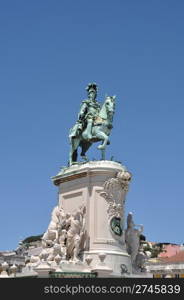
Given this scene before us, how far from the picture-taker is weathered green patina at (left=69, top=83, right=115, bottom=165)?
28.9 meters

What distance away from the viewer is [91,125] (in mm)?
29234

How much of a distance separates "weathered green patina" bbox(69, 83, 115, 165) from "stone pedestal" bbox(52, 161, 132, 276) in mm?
1248

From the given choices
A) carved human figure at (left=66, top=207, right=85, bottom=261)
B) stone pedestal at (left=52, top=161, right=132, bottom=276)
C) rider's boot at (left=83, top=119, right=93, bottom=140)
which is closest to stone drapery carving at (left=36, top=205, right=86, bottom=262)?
carved human figure at (left=66, top=207, right=85, bottom=261)

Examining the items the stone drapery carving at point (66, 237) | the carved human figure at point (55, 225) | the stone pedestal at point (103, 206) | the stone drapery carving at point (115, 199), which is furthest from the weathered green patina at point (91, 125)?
the stone drapery carving at point (66, 237)

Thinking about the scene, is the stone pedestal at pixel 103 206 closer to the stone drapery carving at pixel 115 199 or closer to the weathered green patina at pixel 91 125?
the stone drapery carving at pixel 115 199

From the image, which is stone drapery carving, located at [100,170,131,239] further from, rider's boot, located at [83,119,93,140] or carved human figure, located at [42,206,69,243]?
rider's boot, located at [83,119,93,140]

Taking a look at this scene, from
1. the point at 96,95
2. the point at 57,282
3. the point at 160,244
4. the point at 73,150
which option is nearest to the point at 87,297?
the point at 57,282

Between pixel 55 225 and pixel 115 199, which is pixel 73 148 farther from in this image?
pixel 55 225

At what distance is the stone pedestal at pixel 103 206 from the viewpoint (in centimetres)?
2638

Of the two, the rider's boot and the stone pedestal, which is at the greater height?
the rider's boot

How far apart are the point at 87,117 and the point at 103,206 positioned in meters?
5.03

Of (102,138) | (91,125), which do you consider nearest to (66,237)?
(102,138)

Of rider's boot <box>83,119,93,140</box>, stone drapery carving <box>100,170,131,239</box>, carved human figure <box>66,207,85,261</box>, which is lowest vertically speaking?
carved human figure <box>66,207,85,261</box>

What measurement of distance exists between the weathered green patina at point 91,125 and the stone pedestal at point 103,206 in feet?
4.10
